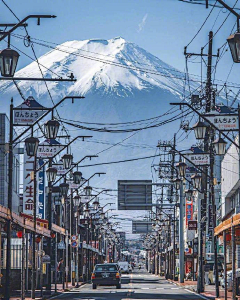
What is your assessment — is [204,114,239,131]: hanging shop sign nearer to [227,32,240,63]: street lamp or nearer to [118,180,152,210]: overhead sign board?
[227,32,240,63]: street lamp

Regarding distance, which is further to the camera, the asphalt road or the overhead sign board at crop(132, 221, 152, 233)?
the overhead sign board at crop(132, 221, 152, 233)

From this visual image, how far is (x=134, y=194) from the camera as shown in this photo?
77250mm

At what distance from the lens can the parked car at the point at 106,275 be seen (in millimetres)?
58562

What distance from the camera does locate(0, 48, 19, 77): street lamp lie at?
21922mm

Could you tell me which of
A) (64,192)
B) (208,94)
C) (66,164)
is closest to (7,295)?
(66,164)

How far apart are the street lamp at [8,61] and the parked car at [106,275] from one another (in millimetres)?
38011

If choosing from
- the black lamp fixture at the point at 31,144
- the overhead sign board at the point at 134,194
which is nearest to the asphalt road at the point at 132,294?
the black lamp fixture at the point at 31,144

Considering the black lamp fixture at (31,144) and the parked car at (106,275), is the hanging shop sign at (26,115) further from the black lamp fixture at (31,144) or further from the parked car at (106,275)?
the parked car at (106,275)

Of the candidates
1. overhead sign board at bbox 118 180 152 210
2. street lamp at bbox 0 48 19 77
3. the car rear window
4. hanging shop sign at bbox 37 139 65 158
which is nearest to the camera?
street lamp at bbox 0 48 19 77

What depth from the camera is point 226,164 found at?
66750mm

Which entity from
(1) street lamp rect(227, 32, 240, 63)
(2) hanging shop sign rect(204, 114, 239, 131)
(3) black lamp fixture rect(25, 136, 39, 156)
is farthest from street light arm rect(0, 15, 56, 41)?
(2) hanging shop sign rect(204, 114, 239, 131)

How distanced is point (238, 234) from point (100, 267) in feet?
65.1

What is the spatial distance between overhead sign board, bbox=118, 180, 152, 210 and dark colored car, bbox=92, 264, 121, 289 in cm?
1788

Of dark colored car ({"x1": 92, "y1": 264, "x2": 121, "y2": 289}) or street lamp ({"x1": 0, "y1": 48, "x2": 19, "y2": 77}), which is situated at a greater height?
street lamp ({"x1": 0, "y1": 48, "x2": 19, "y2": 77})
